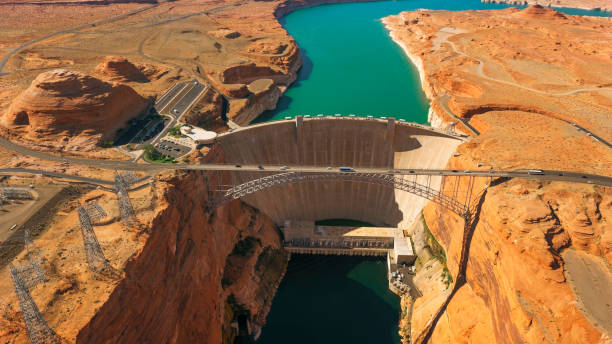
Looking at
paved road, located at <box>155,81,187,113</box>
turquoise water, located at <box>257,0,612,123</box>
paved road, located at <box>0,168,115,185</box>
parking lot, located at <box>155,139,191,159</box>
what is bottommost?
turquoise water, located at <box>257,0,612,123</box>

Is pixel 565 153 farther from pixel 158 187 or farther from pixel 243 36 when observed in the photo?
pixel 243 36

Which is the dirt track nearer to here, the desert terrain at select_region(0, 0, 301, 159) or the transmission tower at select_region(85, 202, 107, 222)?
the transmission tower at select_region(85, 202, 107, 222)

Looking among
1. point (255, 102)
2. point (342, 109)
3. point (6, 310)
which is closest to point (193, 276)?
point (6, 310)

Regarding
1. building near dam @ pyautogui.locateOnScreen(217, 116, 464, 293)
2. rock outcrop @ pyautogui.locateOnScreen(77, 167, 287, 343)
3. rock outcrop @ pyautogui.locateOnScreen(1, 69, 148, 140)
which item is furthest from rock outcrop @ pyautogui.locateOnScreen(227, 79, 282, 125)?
rock outcrop @ pyautogui.locateOnScreen(77, 167, 287, 343)

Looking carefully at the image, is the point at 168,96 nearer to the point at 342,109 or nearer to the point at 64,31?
the point at 342,109

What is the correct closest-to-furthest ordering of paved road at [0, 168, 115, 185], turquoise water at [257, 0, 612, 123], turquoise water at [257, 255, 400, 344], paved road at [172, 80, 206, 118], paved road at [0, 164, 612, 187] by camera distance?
1. paved road at [0, 164, 612, 187]
2. paved road at [0, 168, 115, 185]
3. turquoise water at [257, 255, 400, 344]
4. paved road at [172, 80, 206, 118]
5. turquoise water at [257, 0, 612, 123]

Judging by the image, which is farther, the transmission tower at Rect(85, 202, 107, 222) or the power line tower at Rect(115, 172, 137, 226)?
the transmission tower at Rect(85, 202, 107, 222)
